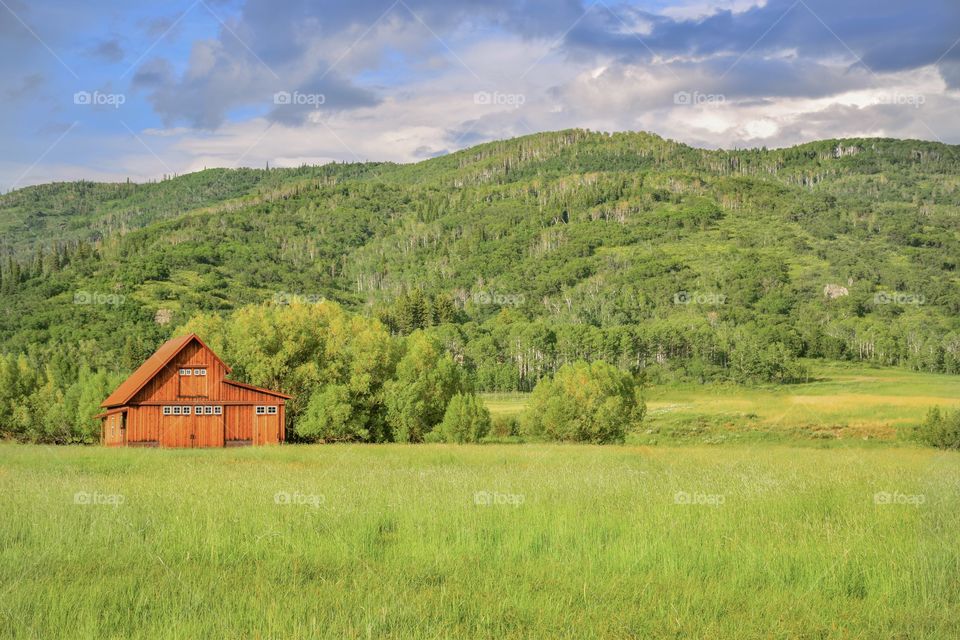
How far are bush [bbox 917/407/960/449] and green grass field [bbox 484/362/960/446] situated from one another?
13.8 metres

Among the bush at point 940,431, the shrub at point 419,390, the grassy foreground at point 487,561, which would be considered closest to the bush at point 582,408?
the shrub at point 419,390

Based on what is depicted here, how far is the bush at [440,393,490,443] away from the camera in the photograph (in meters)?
59.0

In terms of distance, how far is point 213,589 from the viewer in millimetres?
8367

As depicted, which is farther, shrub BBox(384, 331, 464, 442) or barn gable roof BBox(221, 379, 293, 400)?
shrub BBox(384, 331, 464, 442)

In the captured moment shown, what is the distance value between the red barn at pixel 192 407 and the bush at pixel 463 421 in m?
14.1

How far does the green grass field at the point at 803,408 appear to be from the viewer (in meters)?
86.3

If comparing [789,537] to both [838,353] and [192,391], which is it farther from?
[838,353]

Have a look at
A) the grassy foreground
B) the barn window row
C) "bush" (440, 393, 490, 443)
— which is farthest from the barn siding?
the grassy foreground

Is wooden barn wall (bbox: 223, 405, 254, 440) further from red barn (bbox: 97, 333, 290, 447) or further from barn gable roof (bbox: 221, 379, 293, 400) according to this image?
barn gable roof (bbox: 221, 379, 293, 400)

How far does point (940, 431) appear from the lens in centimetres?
5569

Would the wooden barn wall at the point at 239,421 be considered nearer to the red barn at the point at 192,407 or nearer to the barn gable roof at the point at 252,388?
the red barn at the point at 192,407

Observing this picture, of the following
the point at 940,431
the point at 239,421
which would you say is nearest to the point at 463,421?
the point at 239,421

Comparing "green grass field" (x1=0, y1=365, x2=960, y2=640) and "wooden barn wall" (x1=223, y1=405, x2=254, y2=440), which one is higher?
"green grass field" (x1=0, y1=365, x2=960, y2=640)

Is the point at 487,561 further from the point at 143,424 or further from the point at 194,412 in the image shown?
the point at 143,424
